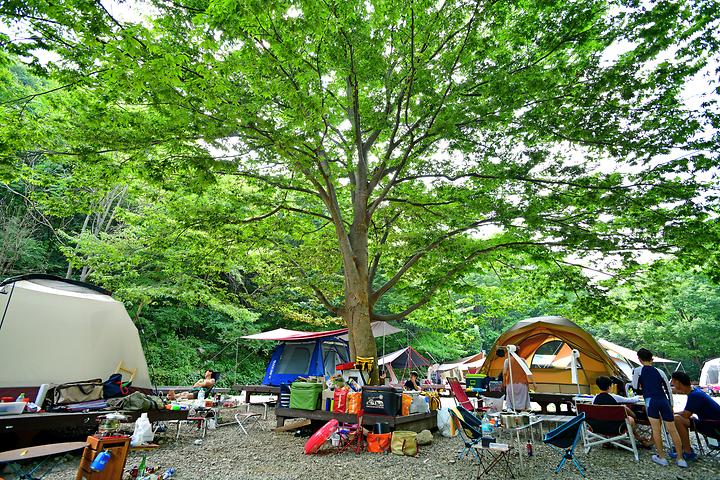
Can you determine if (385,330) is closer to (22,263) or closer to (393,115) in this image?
(393,115)

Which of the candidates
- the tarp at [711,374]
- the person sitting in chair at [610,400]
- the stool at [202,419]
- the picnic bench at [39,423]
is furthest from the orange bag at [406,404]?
the tarp at [711,374]

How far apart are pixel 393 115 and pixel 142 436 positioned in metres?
6.71

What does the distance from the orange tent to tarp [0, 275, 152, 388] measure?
879 cm

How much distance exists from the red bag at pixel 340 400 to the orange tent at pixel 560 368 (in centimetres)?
529

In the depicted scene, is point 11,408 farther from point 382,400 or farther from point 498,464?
point 498,464

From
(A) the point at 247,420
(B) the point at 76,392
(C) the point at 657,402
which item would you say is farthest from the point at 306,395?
(C) the point at 657,402

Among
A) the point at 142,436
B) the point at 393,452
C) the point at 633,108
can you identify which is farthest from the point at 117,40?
the point at 633,108

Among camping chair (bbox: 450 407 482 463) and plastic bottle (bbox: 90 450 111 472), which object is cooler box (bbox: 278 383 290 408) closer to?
camping chair (bbox: 450 407 482 463)

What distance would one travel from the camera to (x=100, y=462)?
3.25 metres

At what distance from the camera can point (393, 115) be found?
24.6 ft

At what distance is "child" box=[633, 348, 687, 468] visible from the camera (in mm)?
5184

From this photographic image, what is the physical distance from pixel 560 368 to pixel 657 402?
5.59 metres

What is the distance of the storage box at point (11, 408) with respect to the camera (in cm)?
445

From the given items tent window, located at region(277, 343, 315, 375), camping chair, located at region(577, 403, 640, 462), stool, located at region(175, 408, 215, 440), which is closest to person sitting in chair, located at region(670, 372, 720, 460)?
camping chair, located at region(577, 403, 640, 462)
